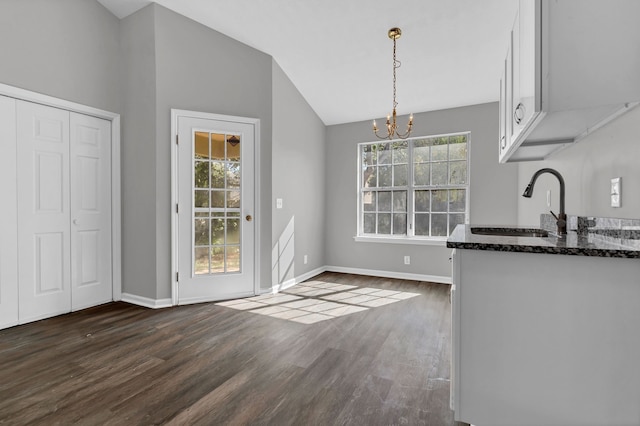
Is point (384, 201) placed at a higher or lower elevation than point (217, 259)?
higher

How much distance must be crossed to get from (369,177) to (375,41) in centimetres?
208

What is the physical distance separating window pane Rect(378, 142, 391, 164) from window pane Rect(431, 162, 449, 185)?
67 cm

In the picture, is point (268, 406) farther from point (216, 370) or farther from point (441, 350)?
point (441, 350)

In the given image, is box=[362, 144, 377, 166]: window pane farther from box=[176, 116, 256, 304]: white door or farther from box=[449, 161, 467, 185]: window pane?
box=[176, 116, 256, 304]: white door

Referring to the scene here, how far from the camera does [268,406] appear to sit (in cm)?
161

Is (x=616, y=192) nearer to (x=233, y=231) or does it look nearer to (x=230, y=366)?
(x=230, y=366)

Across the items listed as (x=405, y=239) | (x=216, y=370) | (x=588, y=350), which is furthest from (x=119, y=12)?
(x=588, y=350)

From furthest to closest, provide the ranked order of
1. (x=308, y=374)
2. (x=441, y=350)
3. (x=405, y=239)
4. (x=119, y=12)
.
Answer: (x=405, y=239) → (x=119, y=12) → (x=441, y=350) → (x=308, y=374)

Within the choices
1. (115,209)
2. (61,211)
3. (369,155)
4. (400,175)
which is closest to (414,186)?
(400,175)

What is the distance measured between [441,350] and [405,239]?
233cm

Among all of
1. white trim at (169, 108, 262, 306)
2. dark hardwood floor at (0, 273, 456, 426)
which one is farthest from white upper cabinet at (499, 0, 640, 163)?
white trim at (169, 108, 262, 306)

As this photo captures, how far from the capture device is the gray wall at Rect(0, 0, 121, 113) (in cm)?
264

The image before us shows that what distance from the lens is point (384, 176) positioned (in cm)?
476

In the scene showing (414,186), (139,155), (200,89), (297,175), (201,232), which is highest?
(200,89)
